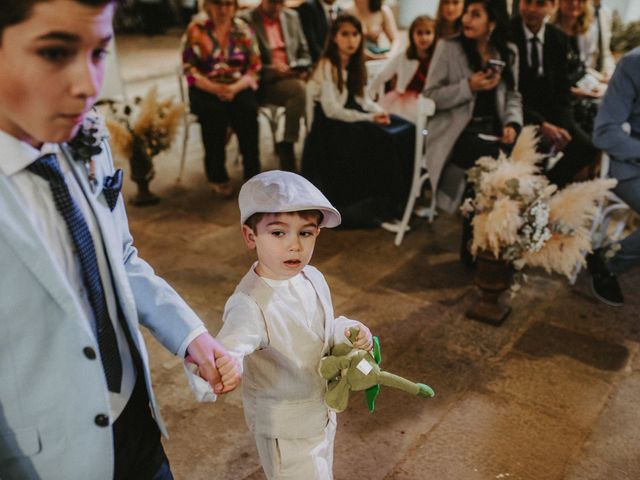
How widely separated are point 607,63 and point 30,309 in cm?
576

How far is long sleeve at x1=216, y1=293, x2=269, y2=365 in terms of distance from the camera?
1583mm

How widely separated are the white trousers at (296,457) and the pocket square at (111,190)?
3.01ft

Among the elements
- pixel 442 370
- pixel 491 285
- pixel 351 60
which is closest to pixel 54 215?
pixel 442 370

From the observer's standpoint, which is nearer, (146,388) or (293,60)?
(146,388)

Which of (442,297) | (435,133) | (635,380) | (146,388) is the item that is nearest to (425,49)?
(435,133)

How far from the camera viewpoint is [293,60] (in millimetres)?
6129

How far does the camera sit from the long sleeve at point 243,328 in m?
1.58

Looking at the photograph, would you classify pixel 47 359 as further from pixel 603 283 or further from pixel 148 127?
pixel 148 127

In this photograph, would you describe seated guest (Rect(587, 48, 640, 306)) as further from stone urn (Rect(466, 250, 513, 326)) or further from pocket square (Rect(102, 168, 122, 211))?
pocket square (Rect(102, 168, 122, 211))

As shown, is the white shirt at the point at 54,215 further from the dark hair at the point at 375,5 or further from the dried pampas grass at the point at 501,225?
the dark hair at the point at 375,5

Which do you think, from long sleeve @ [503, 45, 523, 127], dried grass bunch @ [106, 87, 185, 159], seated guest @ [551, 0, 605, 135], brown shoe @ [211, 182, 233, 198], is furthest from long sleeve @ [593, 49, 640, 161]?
dried grass bunch @ [106, 87, 185, 159]

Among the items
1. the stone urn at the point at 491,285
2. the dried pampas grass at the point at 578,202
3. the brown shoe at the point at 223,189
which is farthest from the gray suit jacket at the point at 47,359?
the brown shoe at the point at 223,189

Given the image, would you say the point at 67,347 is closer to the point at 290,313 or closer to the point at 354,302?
the point at 290,313

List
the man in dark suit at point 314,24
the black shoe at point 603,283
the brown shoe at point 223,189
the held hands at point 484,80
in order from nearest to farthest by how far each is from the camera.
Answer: the black shoe at point 603,283 < the held hands at point 484,80 < the brown shoe at point 223,189 < the man in dark suit at point 314,24
